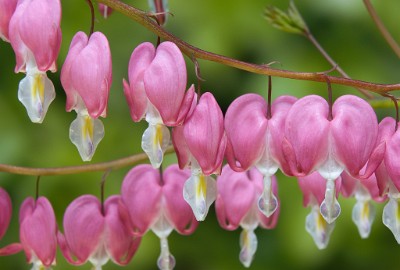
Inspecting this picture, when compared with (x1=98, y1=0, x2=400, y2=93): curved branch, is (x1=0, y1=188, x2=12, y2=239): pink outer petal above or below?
below

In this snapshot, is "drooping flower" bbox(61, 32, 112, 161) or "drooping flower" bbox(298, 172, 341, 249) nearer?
"drooping flower" bbox(61, 32, 112, 161)

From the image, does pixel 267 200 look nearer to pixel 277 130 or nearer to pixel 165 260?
pixel 277 130

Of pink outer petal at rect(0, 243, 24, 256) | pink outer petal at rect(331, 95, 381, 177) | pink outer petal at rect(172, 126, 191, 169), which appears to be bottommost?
pink outer petal at rect(0, 243, 24, 256)

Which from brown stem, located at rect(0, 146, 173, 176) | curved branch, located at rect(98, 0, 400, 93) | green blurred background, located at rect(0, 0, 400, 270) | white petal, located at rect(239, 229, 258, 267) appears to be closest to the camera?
curved branch, located at rect(98, 0, 400, 93)

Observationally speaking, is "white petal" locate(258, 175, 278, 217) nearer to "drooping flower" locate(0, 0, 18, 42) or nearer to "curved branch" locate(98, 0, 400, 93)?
"curved branch" locate(98, 0, 400, 93)

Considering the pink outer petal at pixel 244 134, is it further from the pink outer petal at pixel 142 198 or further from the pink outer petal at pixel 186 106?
the pink outer petal at pixel 142 198

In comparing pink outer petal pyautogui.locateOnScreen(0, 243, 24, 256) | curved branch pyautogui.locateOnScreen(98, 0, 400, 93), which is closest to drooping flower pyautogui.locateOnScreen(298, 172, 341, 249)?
curved branch pyautogui.locateOnScreen(98, 0, 400, 93)

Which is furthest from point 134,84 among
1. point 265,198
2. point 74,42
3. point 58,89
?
point 58,89

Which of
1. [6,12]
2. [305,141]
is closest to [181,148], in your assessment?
[305,141]
